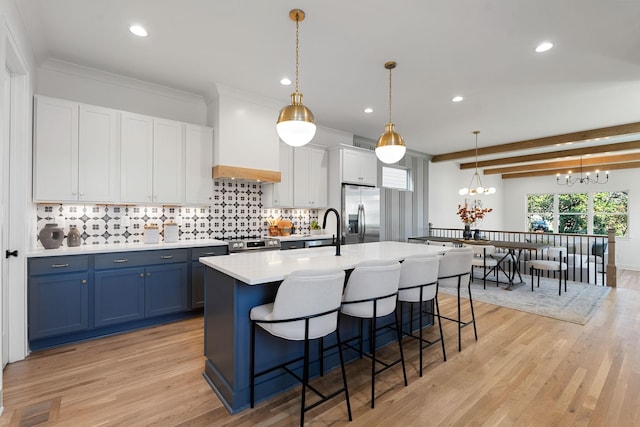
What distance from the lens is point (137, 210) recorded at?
3.74 metres

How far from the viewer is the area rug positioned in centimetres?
396

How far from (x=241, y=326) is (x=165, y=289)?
186 cm

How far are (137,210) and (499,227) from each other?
11.9 metres

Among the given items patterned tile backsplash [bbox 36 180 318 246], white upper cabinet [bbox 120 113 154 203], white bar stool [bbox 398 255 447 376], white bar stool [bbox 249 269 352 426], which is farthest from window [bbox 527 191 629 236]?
white upper cabinet [bbox 120 113 154 203]

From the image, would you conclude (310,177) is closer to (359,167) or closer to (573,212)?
(359,167)

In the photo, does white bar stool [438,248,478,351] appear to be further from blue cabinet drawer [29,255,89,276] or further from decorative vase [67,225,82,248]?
decorative vase [67,225,82,248]

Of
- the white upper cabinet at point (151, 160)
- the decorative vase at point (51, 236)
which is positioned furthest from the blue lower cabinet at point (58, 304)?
the white upper cabinet at point (151, 160)

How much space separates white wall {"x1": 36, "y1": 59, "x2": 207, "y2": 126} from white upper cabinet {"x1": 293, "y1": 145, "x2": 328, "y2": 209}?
1.55m

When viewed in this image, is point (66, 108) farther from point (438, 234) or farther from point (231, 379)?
point (438, 234)

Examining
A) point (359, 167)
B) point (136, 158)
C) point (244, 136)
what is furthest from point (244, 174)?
point (359, 167)

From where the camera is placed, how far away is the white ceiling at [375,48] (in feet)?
7.80

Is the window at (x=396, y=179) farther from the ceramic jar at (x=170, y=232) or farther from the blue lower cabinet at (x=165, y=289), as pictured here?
the blue lower cabinet at (x=165, y=289)

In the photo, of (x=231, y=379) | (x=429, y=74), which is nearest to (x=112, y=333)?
(x=231, y=379)

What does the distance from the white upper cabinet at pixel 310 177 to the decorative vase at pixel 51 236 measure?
290 cm
